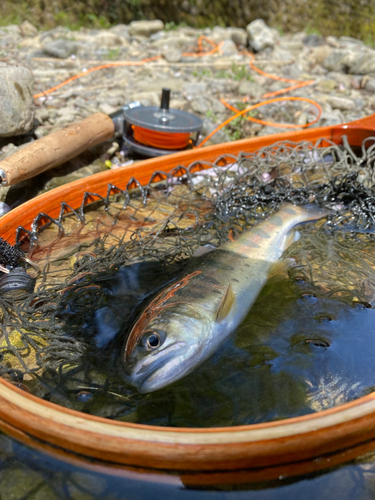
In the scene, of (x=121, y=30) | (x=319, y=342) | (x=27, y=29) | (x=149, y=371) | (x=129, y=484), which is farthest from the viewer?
(x=121, y=30)

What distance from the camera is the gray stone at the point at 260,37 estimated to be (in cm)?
1023

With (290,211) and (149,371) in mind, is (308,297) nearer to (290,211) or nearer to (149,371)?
(290,211)

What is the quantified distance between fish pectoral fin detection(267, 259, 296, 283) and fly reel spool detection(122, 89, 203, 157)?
2113mm

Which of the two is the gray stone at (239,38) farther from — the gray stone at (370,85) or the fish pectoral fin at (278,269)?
the fish pectoral fin at (278,269)

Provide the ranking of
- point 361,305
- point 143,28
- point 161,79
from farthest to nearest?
point 143,28 → point 161,79 → point 361,305

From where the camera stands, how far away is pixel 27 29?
1059 cm

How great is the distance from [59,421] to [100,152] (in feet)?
12.9

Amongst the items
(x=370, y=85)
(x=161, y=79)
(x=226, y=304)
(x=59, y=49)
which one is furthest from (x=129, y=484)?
(x=59, y=49)

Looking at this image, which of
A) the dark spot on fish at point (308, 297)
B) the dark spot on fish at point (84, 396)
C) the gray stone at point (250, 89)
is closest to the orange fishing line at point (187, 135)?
the gray stone at point (250, 89)

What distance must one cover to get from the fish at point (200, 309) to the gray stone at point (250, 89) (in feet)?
16.6

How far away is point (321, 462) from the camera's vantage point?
170cm

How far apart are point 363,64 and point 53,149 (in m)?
7.64

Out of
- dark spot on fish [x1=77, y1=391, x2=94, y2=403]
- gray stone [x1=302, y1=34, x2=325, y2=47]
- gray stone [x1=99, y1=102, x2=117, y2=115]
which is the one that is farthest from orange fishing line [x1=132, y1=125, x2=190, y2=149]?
gray stone [x1=302, y1=34, x2=325, y2=47]

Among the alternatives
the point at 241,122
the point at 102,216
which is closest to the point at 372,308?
the point at 102,216
